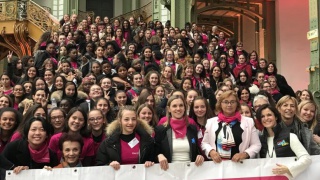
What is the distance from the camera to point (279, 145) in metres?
4.96

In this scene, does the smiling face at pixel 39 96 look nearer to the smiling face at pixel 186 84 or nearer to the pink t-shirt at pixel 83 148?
→ the pink t-shirt at pixel 83 148

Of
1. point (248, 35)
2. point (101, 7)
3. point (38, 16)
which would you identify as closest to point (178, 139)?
point (248, 35)

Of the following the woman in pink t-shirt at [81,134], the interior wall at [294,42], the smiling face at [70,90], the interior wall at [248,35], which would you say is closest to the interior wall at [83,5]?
the interior wall at [248,35]

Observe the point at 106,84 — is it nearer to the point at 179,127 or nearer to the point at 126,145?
the point at 179,127

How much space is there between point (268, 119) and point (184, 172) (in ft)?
3.80

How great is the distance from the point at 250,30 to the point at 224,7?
2.93 m

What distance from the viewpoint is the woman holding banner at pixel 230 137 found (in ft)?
16.1

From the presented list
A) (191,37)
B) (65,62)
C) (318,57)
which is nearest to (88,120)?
(65,62)

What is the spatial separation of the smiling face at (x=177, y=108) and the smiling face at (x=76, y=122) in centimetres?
109

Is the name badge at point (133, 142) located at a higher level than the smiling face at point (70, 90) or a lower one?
lower

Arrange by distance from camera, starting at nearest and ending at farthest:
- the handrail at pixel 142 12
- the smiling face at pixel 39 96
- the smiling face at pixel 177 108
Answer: the smiling face at pixel 177 108 < the smiling face at pixel 39 96 < the handrail at pixel 142 12

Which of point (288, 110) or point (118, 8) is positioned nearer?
point (288, 110)

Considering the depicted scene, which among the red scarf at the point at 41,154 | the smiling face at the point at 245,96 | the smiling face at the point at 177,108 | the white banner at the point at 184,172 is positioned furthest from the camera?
the smiling face at the point at 245,96

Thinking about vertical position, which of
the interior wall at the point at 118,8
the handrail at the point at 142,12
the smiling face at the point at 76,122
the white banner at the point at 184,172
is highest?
the interior wall at the point at 118,8
